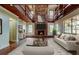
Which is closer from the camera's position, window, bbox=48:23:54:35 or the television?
the television

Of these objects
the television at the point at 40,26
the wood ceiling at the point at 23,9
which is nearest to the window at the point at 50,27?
the television at the point at 40,26

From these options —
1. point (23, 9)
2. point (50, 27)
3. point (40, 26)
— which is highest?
point (23, 9)

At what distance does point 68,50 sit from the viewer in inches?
255

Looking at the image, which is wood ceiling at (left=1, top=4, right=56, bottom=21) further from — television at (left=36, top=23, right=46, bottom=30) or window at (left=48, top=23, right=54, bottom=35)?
window at (left=48, top=23, right=54, bottom=35)

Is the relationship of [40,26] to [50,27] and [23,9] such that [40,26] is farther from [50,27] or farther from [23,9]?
[23,9]

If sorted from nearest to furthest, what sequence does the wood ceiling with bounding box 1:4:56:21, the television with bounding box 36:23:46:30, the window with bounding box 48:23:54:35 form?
the wood ceiling with bounding box 1:4:56:21 → the television with bounding box 36:23:46:30 → the window with bounding box 48:23:54:35

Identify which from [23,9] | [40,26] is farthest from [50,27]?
[23,9]

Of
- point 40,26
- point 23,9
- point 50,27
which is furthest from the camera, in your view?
point 50,27

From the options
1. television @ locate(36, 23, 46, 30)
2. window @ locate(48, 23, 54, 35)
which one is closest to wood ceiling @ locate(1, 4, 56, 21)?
television @ locate(36, 23, 46, 30)
